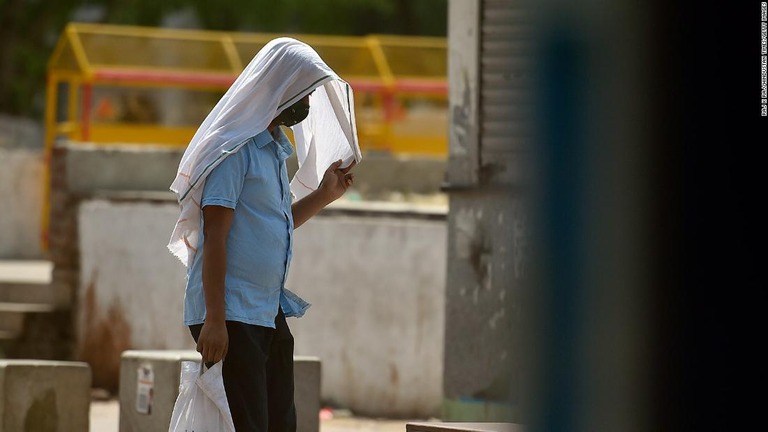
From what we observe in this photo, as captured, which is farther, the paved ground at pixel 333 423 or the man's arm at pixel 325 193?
the paved ground at pixel 333 423

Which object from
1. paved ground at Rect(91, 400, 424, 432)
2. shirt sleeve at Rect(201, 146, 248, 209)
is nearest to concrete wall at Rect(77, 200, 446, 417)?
paved ground at Rect(91, 400, 424, 432)

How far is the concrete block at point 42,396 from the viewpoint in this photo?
6.40 meters

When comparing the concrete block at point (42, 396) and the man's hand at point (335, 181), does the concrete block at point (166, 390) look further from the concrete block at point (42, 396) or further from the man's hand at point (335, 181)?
the man's hand at point (335, 181)

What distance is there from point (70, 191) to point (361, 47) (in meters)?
4.97

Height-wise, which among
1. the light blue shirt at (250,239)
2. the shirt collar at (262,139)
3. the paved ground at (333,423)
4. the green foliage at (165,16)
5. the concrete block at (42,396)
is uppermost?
the green foliage at (165,16)

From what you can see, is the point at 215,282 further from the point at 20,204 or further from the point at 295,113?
the point at 20,204

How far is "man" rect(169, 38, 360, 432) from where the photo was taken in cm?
382

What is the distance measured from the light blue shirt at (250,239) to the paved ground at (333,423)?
4.09m

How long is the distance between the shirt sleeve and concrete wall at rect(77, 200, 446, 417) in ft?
17.5

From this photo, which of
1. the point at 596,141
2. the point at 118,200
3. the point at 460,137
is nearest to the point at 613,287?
the point at 596,141

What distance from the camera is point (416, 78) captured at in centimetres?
1506

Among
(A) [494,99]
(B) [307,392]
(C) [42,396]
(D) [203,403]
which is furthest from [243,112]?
(A) [494,99]

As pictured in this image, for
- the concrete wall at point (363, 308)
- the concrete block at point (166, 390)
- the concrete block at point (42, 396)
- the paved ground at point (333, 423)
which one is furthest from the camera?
the concrete wall at point (363, 308)

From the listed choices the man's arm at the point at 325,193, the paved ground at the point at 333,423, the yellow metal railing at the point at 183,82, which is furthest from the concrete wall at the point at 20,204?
the man's arm at the point at 325,193
